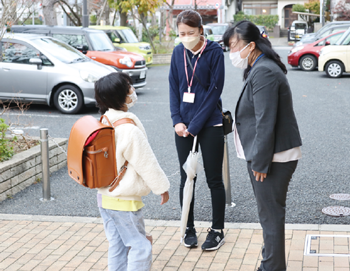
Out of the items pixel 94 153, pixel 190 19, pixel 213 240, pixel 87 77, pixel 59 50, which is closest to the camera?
pixel 94 153

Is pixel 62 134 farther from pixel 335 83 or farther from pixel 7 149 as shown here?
pixel 335 83

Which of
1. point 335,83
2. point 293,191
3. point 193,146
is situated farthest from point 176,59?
point 335,83

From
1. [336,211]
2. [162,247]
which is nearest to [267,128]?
[162,247]

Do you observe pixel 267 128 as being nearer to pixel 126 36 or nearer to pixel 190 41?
pixel 190 41

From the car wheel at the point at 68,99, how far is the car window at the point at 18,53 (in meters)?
0.99

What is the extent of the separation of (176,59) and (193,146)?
0.71 m

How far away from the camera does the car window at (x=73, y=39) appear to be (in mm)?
13625

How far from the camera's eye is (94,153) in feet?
Result: 8.93

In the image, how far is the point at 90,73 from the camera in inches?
416

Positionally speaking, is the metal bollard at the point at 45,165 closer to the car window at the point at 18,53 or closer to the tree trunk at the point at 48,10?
the car window at the point at 18,53

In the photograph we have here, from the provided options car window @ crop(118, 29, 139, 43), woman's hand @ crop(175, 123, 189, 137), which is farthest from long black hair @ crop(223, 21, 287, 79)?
car window @ crop(118, 29, 139, 43)

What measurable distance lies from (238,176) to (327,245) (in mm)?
2277

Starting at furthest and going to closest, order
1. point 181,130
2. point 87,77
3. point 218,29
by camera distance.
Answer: point 218,29 < point 87,77 < point 181,130

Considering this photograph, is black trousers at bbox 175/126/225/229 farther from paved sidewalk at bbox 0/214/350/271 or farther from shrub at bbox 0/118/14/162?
shrub at bbox 0/118/14/162
